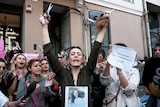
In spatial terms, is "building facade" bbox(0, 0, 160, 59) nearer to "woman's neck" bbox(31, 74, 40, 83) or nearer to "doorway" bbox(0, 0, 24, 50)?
"doorway" bbox(0, 0, 24, 50)

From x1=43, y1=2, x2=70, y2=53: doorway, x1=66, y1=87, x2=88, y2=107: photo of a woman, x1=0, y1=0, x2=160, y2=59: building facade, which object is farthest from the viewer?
x1=43, y1=2, x2=70, y2=53: doorway

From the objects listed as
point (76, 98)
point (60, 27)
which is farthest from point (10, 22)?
point (76, 98)

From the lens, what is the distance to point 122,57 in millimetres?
2697

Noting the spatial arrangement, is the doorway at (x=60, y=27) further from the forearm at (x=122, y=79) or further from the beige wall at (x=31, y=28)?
the forearm at (x=122, y=79)

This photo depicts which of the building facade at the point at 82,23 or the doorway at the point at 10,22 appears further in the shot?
the doorway at the point at 10,22

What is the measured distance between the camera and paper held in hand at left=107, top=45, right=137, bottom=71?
2672 millimetres

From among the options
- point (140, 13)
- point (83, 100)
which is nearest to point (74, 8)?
point (140, 13)

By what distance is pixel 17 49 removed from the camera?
5.91m

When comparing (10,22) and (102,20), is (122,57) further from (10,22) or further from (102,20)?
(10,22)

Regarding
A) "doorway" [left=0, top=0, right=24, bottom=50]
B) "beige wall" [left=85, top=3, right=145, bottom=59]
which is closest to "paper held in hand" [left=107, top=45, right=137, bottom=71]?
"doorway" [left=0, top=0, right=24, bottom=50]

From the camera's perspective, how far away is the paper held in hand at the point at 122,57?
8.77 feet

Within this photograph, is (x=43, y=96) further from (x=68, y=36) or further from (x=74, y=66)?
(x=68, y=36)

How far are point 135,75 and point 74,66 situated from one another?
0.78 meters


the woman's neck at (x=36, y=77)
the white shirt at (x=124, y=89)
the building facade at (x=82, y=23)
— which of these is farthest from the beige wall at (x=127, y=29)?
the white shirt at (x=124, y=89)
